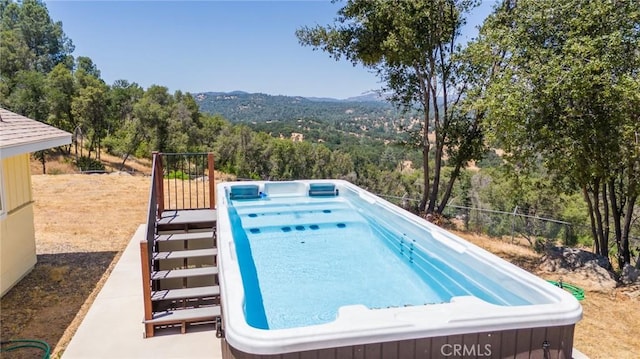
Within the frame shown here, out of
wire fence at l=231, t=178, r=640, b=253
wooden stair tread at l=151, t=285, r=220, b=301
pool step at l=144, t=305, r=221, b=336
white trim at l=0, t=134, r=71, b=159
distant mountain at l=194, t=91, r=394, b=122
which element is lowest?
wire fence at l=231, t=178, r=640, b=253

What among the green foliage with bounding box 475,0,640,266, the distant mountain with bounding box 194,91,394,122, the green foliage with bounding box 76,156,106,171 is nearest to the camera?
the green foliage with bounding box 475,0,640,266

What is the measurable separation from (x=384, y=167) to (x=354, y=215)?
3433cm

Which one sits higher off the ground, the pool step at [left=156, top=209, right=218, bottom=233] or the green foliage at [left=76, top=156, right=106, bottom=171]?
the pool step at [left=156, top=209, right=218, bottom=233]

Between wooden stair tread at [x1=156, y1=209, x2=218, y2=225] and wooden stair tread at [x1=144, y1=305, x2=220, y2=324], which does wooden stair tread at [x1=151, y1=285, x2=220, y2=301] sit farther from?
wooden stair tread at [x1=156, y1=209, x2=218, y2=225]

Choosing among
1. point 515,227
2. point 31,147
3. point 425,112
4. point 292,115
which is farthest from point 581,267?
point 292,115

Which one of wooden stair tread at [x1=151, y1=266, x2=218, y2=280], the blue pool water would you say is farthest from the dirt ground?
the blue pool water

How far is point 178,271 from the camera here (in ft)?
16.5

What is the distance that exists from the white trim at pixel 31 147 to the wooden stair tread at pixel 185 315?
284cm

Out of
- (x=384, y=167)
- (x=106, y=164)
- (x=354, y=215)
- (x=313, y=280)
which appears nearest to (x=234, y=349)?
(x=313, y=280)

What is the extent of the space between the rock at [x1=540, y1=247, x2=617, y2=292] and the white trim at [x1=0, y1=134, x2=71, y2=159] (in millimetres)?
8533

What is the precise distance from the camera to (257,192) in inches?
352

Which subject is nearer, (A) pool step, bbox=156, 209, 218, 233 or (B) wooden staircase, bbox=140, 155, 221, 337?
(B) wooden staircase, bbox=140, 155, 221, 337

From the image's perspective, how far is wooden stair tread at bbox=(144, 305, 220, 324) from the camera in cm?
439

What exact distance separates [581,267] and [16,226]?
9.20m
